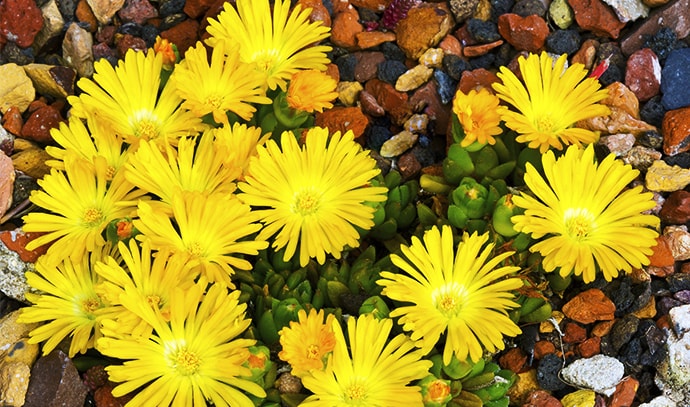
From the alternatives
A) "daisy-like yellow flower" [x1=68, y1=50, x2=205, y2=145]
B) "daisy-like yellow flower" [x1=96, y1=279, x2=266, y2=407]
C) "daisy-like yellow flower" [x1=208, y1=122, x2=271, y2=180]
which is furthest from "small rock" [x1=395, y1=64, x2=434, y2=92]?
"daisy-like yellow flower" [x1=96, y1=279, x2=266, y2=407]

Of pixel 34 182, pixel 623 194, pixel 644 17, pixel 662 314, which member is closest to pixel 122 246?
pixel 34 182

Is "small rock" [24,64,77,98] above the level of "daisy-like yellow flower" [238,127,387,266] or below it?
above

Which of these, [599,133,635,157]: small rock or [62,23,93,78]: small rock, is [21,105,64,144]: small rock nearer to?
[62,23,93,78]: small rock

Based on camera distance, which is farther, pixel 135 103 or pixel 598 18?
pixel 598 18

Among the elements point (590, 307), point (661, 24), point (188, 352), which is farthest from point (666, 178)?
point (188, 352)

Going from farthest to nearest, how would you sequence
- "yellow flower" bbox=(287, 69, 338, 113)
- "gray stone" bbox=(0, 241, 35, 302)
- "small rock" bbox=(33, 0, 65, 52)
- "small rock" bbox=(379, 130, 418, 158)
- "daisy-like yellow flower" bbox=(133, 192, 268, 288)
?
1. "small rock" bbox=(33, 0, 65, 52)
2. "small rock" bbox=(379, 130, 418, 158)
3. "gray stone" bbox=(0, 241, 35, 302)
4. "yellow flower" bbox=(287, 69, 338, 113)
5. "daisy-like yellow flower" bbox=(133, 192, 268, 288)

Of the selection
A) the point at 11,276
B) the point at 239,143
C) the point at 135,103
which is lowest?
the point at 11,276

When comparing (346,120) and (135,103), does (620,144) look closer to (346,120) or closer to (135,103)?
(346,120)

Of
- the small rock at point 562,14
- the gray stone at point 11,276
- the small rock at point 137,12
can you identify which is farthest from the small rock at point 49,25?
the small rock at point 562,14
